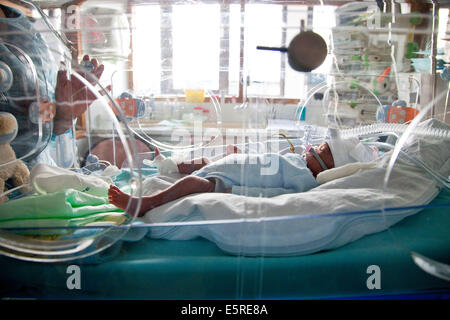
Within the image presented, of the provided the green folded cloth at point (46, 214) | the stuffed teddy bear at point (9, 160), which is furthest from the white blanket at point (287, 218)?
the stuffed teddy bear at point (9, 160)

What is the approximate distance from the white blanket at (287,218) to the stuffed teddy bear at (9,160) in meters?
0.46

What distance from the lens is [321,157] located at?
1.21 m

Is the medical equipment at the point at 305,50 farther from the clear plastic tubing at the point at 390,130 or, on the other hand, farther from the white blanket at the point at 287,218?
the clear plastic tubing at the point at 390,130

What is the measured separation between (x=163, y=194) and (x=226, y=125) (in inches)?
21.4

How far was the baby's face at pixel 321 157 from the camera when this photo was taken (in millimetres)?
1193

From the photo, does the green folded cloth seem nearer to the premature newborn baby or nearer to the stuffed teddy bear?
the premature newborn baby

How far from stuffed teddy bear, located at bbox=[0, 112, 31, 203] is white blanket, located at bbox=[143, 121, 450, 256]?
0.46 meters

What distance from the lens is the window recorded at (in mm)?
942

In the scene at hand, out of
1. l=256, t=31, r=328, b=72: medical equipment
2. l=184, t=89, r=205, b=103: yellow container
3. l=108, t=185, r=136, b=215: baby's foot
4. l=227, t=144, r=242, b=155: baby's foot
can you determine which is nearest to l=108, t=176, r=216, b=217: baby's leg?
l=108, t=185, r=136, b=215: baby's foot

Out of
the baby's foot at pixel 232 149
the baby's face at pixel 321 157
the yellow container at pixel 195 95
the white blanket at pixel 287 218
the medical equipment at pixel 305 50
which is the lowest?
the white blanket at pixel 287 218

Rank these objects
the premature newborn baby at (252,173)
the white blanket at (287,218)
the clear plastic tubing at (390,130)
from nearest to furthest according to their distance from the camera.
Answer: the white blanket at (287,218) → the premature newborn baby at (252,173) → the clear plastic tubing at (390,130)

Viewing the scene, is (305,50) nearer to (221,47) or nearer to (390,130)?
(221,47)

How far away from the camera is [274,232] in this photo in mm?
743
